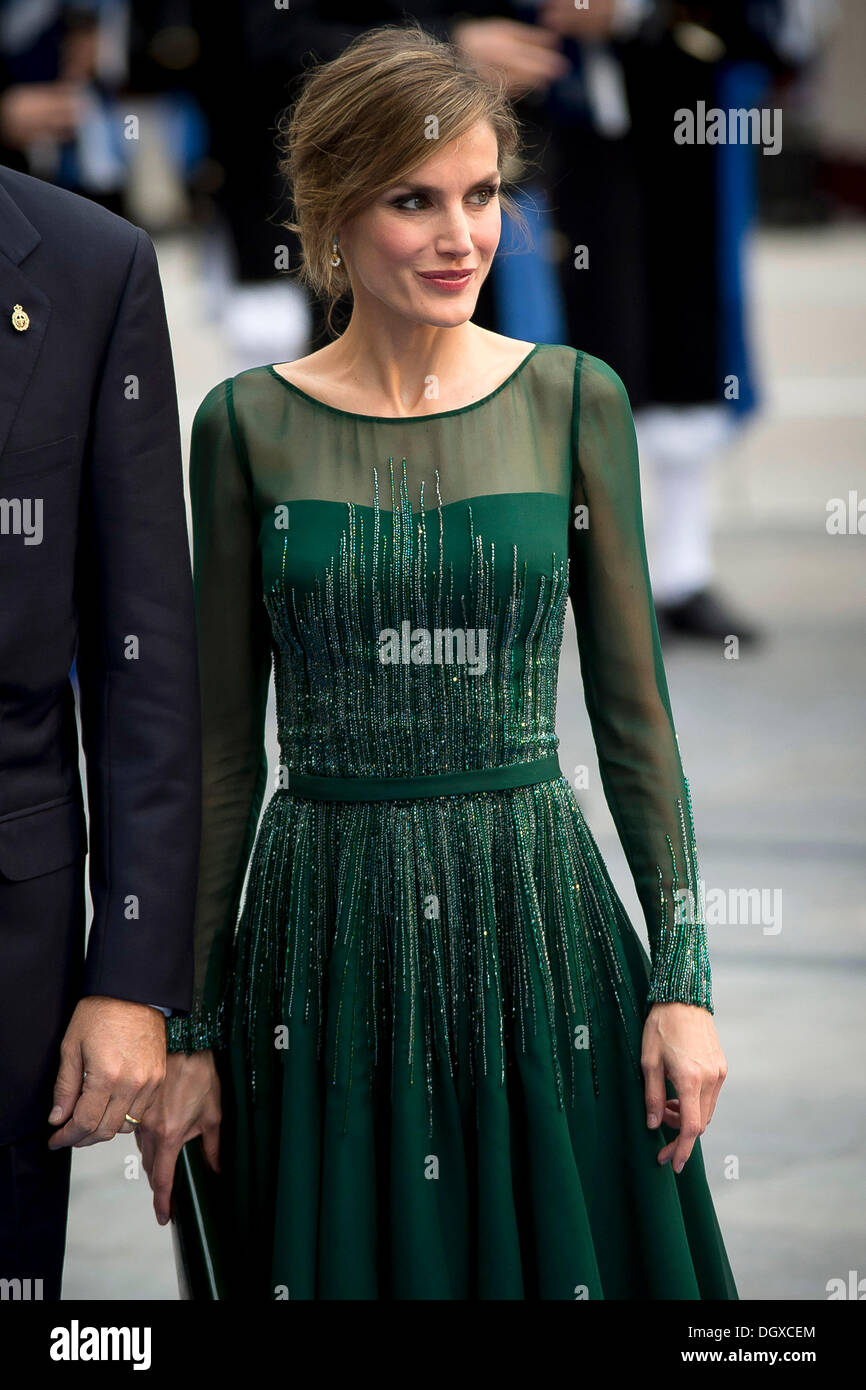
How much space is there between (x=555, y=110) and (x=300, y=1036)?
4.36 m

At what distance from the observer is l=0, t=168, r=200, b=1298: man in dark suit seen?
6.91 feet

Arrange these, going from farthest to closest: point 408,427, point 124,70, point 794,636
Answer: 1. point 794,636
2. point 124,70
3. point 408,427

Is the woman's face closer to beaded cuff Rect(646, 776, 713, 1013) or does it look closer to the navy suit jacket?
the navy suit jacket

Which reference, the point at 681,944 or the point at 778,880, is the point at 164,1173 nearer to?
the point at 681,944

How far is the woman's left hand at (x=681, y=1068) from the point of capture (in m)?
2.37

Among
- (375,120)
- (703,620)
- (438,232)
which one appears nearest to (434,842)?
(438,232)

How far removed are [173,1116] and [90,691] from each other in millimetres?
535

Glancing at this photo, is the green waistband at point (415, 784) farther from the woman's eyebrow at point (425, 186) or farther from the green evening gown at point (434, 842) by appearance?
the woman's eyebrow at point (425, 186)

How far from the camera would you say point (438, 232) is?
7.45 ft

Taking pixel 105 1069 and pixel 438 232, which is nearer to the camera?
pixel 105 1069

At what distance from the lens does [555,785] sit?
247 cm

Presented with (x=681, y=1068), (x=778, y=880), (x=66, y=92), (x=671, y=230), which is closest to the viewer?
(x=681, y=1068)
